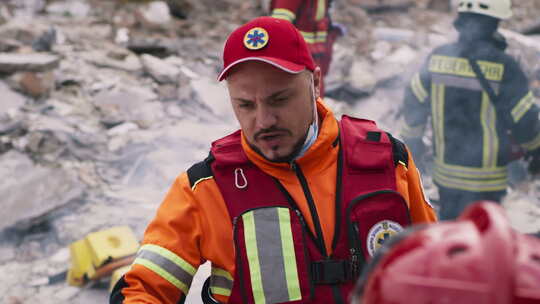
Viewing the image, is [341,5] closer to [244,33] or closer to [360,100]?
[360,100]

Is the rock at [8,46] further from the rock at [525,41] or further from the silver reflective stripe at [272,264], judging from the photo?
the rock at [525,41]

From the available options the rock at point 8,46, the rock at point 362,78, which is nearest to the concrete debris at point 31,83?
the rock at point 8,46

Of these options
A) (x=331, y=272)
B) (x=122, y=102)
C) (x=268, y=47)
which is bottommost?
(x=122, y=102)

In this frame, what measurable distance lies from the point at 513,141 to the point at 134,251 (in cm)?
287

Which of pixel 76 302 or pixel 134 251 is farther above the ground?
pixel 134 251

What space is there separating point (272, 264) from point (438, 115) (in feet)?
9.06

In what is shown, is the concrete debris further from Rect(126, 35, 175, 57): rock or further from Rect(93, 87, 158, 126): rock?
Rect(126, 35, 175, 57): rock

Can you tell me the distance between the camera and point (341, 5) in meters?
11.0

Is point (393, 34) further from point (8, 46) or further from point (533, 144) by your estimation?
point (8, 46)

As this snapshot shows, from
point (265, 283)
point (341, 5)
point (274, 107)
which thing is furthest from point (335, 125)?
point (341, 5)

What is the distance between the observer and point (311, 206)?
1753mm

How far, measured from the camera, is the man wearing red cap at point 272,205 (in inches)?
67.0

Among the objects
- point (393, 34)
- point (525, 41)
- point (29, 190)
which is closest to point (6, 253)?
point (29, 190)

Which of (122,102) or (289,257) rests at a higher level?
(289,257)
